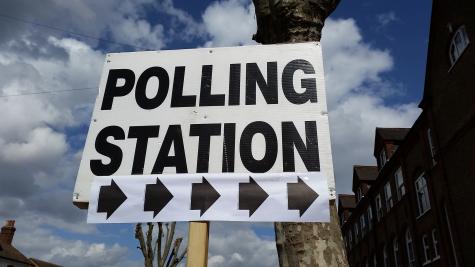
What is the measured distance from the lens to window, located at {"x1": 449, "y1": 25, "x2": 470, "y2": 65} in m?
14.8

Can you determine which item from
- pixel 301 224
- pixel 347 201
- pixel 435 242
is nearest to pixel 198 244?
pixel 301 224

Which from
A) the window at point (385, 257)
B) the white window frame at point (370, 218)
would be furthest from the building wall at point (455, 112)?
the white window frame at point (370, 218)

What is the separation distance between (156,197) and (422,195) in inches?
790

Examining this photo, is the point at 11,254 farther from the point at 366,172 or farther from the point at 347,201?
the point at 366,172

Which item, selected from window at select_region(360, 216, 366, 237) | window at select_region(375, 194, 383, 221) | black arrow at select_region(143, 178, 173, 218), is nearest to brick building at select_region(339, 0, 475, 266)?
window at select_region(375, 194, 383, 221)

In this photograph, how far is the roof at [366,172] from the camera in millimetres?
33000

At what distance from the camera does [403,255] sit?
22375 mm

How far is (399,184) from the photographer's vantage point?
75.5 feet

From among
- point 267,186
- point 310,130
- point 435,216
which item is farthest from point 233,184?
point 435,216

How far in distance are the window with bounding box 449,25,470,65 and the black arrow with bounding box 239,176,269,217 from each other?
49.7 ft

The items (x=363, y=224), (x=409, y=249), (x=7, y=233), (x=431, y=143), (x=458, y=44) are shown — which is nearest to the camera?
(x=458, y=44)

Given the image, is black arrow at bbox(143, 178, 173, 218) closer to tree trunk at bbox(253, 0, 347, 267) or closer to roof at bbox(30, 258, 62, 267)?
tree trunk at bbox(253, 0, 347, 267)

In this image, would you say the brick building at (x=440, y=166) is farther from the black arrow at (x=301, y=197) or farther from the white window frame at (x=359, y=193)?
the black arrow at (x=301, y=197)

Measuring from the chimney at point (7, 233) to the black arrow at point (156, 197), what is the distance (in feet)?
142
